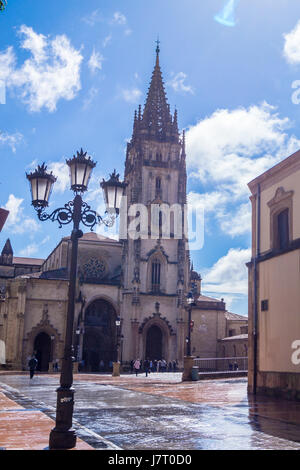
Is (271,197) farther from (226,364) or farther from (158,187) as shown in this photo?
(158,187)

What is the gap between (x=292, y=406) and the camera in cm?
1606

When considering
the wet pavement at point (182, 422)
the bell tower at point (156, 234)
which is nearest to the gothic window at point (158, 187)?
the bell tower at point (156, 234)

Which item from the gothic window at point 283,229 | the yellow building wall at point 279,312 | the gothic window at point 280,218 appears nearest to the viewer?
the yellow building wall at point 279,312

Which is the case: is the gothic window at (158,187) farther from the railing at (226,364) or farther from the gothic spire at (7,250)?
the gothic spire at (7,250)

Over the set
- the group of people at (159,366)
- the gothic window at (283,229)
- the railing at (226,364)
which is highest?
the gothic window at (283,229)

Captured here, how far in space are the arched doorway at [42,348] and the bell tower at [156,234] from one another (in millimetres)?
9061

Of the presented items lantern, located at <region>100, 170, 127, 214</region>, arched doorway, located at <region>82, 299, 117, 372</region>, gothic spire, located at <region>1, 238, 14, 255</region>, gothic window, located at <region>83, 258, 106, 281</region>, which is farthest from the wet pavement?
gothic spire, located at <region>1, 238, 14, 255</region>

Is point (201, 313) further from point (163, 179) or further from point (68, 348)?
point (68, 348)

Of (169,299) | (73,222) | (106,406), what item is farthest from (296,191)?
(169,299)

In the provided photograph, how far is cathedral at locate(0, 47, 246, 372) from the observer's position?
175 feet

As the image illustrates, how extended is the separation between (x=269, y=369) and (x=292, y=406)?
157 inches

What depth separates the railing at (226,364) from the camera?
39.5 m

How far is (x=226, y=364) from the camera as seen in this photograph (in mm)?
44938
